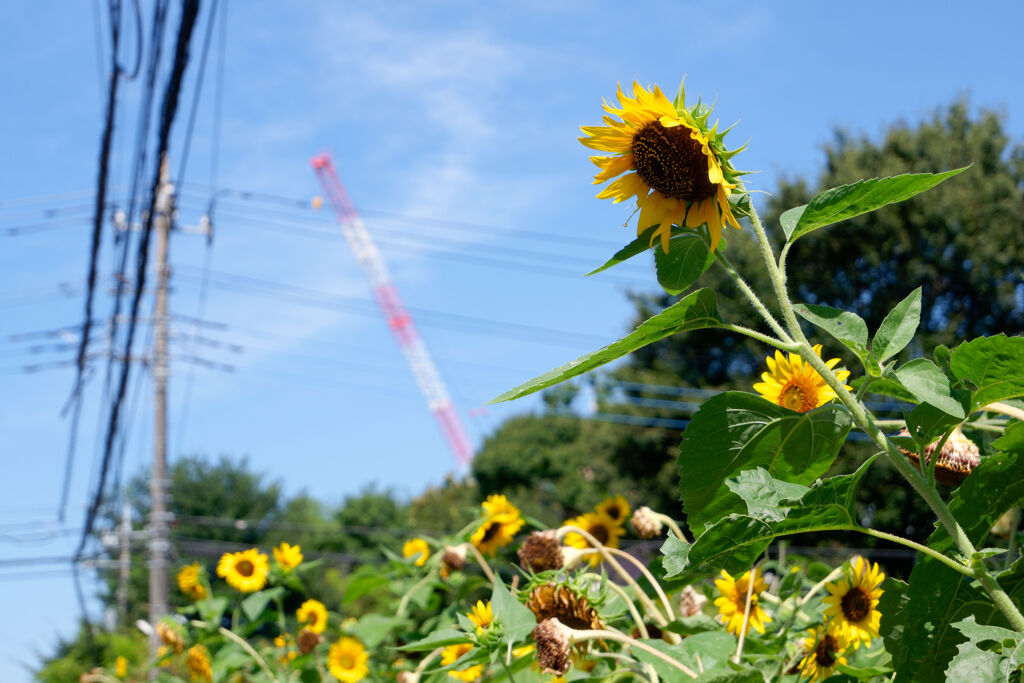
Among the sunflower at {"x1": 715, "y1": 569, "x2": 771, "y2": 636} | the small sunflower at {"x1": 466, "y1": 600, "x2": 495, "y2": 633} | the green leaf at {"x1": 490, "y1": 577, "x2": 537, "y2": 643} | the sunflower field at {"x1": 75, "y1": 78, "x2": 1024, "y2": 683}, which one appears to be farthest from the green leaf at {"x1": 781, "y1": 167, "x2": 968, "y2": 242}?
the sunflower at {"x1": 715, "y1": 569, "x2": 771, "y2": 636}

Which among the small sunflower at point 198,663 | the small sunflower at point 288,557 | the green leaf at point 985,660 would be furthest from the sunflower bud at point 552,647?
the small sunflower at point 198,663

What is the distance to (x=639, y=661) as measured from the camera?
1.07 metres

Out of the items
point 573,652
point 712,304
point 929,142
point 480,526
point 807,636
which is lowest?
point 807,636

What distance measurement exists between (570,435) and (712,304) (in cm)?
2747

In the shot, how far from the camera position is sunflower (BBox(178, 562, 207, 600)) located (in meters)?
2.81

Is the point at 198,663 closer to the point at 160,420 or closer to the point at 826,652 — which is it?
the point at 826,652

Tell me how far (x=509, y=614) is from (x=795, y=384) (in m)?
0.43

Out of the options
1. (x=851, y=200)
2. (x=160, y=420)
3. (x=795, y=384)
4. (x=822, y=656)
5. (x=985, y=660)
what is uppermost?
(x=160, y=420)

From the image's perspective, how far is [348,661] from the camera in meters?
2.35

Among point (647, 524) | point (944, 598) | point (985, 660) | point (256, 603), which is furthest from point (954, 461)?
point (256, 603)

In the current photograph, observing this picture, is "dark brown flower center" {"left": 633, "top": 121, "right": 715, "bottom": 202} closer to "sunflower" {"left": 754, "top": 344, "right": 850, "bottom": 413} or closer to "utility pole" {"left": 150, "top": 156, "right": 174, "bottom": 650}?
"sunflower" {"left": 754, "top": 344, "right": 850, "bottom": 413}

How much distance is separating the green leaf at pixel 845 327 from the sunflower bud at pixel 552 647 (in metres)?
0.41

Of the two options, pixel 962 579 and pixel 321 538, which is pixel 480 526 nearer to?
pixel 962 579

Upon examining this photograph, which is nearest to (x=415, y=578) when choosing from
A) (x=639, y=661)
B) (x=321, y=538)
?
(x=639, y=661)
